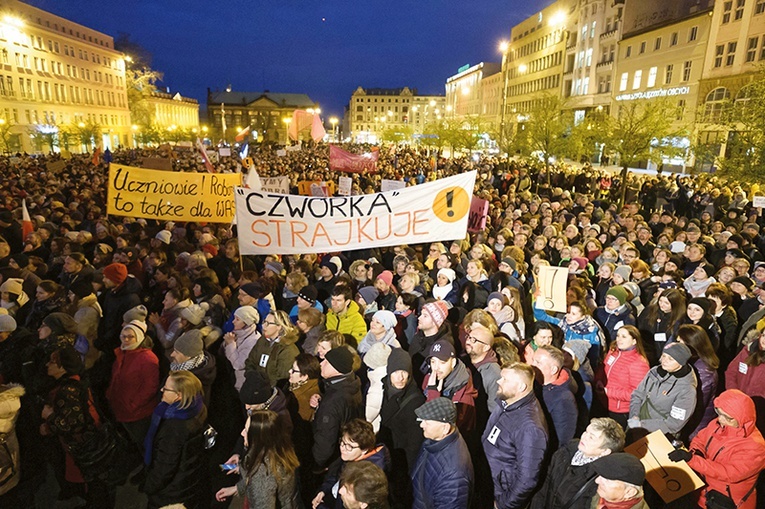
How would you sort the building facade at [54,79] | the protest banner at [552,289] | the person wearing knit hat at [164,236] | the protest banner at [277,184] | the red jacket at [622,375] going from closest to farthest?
the red jacket at [622,375] → the protest banner at [552,289] → the person wearing knit hat at [164,236] → the protest banner at [277,184] → the building facade at [54,79]

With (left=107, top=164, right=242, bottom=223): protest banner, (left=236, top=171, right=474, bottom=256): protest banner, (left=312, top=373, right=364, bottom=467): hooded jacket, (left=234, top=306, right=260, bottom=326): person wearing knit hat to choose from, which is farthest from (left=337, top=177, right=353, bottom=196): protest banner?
(left=312, top=373, right=364, bottom=467): hooded jacket

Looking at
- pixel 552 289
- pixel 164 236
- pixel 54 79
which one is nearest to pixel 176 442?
pixel 552 289

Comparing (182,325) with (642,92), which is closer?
(182,325)

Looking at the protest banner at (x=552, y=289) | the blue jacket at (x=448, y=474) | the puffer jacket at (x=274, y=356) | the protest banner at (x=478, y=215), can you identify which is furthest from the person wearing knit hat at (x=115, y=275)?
the protest banner at (x=478, y=215)

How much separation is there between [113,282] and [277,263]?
2.30 m

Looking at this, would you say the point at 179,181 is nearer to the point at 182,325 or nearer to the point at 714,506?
the point at 182,325

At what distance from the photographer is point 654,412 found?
4289 mm

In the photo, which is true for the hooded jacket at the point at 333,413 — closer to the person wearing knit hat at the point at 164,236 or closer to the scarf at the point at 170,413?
the scarf at the point at 170,413

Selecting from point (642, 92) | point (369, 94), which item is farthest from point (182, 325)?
point (369, 94)

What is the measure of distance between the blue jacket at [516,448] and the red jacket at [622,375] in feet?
5.00

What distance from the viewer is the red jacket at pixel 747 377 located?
4562 mm

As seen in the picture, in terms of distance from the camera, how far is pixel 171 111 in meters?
117

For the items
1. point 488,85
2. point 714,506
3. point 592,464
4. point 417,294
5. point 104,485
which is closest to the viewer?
point 592,464

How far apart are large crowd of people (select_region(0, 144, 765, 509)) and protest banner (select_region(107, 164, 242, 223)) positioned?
1300 mm
